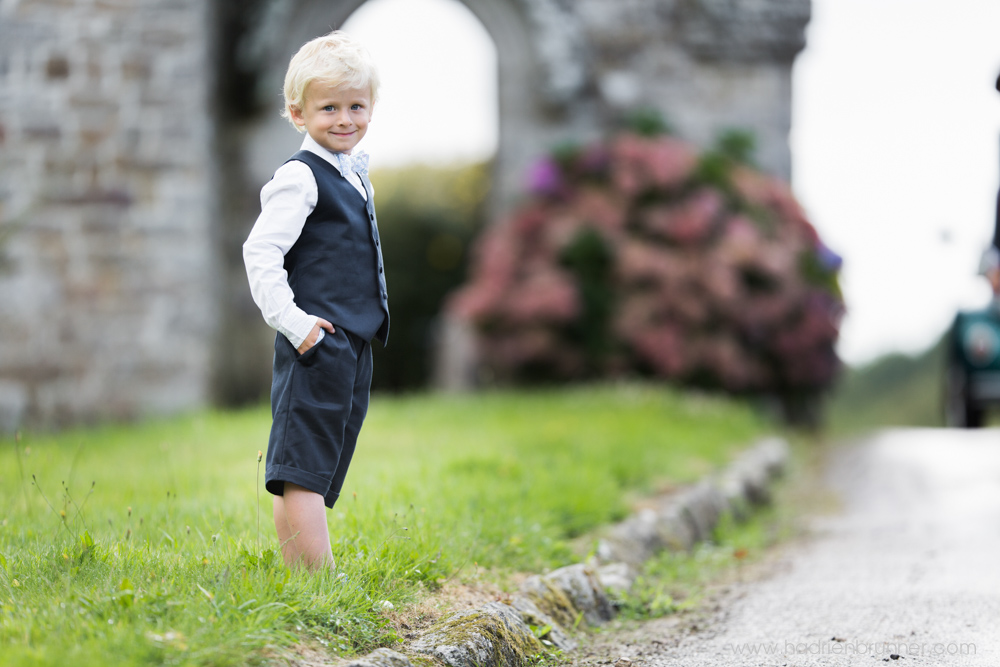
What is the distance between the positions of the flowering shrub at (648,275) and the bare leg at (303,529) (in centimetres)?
513

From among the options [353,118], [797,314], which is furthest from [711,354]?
[353,118]

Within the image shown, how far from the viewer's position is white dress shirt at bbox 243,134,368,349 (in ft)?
7.23

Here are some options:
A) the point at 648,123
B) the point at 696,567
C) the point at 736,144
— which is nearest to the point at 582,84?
the point at 648,123

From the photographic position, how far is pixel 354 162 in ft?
8.16

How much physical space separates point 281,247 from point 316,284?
13cm

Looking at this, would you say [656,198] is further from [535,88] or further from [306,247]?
[306,247]

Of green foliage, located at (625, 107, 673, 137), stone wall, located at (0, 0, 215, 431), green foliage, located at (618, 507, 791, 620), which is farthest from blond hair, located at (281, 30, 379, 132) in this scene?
green foliage, located at (625, 107, 673, 137)

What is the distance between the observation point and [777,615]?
2910 millimetres

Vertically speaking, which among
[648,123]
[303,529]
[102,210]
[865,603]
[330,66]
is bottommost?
[865,603]

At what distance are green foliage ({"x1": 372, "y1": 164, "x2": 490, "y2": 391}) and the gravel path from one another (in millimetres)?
7041

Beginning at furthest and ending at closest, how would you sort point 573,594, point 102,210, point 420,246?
point 420,246 < point 102,210 < point 573,594

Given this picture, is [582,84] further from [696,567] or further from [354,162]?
[354,162]

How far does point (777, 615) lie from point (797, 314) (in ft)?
18.8

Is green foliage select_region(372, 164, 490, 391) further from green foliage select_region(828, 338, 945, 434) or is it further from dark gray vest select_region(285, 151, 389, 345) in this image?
dark gray vest select_region(285, 151, 389, 345)
